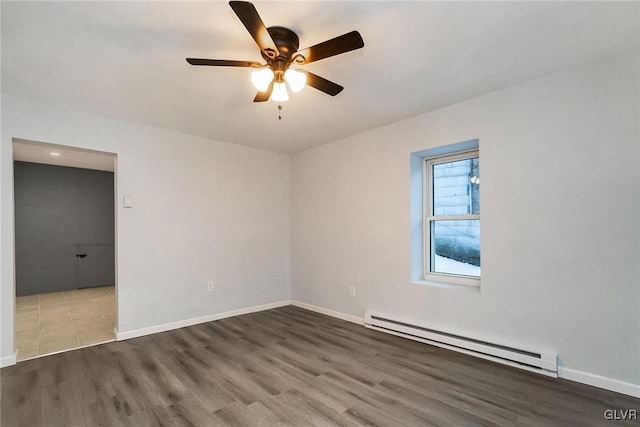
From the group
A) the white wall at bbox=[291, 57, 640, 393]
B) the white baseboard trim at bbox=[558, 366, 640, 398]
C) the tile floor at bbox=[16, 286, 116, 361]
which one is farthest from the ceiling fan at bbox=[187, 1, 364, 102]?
the tile floor at bbox=[16, 286, 116, 361]

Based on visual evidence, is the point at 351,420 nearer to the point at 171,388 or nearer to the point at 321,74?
the point at 171,388

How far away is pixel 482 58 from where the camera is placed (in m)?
2.26

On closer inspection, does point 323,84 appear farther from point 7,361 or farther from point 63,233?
point 63,233

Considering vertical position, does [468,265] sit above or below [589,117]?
below

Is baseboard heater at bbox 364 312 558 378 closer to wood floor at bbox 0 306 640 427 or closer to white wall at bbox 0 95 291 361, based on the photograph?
wood floor at bbox 0 306 640 427

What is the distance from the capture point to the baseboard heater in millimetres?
2453

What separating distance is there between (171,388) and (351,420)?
1390mm

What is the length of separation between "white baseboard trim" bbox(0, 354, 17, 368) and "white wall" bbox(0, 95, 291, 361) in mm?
13

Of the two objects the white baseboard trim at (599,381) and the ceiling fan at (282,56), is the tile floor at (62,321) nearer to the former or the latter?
the ceiling fan at (282,56)

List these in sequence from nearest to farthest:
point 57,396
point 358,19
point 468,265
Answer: point 358,19
point 57,396
point 468,265

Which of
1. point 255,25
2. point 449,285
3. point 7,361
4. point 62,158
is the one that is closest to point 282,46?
point 255,25

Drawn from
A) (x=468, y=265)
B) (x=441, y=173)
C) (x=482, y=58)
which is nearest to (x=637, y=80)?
(x=482, y=58)

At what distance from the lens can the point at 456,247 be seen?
3.34 metres

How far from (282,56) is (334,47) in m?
0.39
